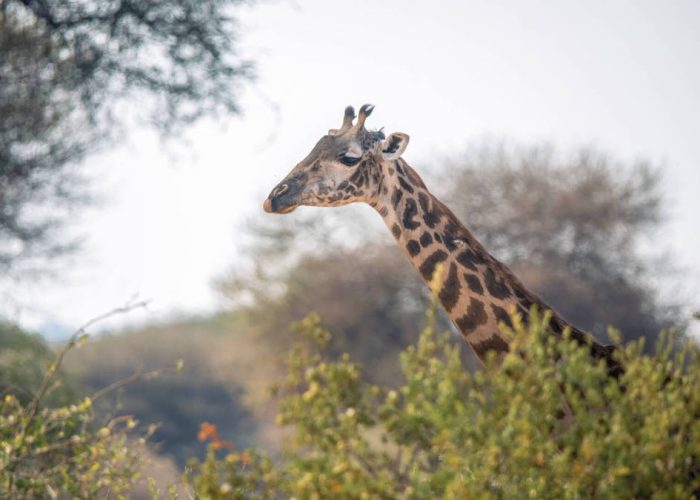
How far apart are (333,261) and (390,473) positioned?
25304 millimetres

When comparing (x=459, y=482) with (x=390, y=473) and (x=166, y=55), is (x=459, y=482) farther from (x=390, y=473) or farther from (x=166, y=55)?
(x=166, y=55)

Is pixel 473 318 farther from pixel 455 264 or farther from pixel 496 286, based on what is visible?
pixel 455 264

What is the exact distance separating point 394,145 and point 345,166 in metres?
0.39

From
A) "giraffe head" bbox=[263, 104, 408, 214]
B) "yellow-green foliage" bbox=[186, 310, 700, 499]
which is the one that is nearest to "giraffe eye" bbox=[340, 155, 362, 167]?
"giraffe head" bbox=[263, 104, 408, 214]

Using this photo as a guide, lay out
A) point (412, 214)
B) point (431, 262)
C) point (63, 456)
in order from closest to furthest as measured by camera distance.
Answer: point (63, 456), point (431, 262), point (412, 214)

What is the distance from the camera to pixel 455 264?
6.91 m

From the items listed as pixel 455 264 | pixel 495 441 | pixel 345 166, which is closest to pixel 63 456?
pixel 345 166

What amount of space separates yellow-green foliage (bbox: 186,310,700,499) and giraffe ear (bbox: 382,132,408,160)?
2496 millimetres

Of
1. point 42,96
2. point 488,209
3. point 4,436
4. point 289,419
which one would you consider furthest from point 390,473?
point 488,209

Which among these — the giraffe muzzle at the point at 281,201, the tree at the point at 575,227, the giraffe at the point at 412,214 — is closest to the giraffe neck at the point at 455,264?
the giraffe at the point at 412,214

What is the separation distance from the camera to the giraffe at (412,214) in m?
6.68

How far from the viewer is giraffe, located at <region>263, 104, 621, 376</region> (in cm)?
668

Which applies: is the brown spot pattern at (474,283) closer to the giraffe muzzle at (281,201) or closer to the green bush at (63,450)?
the giraffe muzzle at (281,201)

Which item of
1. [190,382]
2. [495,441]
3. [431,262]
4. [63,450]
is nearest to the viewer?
[495,441]
